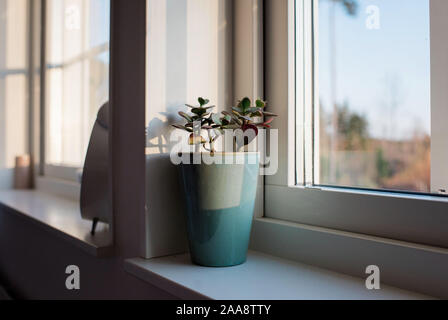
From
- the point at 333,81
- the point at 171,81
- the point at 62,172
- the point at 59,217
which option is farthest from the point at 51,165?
the point at 333,81

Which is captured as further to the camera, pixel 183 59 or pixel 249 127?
pixel 183 59

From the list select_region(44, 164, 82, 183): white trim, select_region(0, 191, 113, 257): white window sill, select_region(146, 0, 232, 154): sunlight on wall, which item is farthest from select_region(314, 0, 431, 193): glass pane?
select_region(44, 164, 82, 183): white trim

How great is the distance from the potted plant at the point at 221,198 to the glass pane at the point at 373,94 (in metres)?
0.17

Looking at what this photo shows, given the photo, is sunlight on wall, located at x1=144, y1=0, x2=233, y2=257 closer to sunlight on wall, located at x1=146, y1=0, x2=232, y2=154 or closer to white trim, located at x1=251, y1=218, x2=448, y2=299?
sunlight on wall, located at x1=146, y1=0, x2=232, y2=154

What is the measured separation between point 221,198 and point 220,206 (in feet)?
0.05

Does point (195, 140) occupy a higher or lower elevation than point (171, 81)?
lower

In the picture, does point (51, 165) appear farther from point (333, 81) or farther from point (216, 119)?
point (333, 81)

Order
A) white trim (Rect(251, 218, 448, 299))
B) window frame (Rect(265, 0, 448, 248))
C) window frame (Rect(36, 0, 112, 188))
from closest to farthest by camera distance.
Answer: white trim (Rect(251, 218, 448, 299)) < window frame (Rect(265, 0, 448, 248)) < window frame (Rect(36, 0, 112, 188))

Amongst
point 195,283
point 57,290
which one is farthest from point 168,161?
point 57,290

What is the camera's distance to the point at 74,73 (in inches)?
77.6

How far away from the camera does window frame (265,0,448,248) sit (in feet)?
2.41

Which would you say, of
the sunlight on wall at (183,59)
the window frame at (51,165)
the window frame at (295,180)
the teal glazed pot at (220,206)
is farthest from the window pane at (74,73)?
the teal glazed pot at (220,206)

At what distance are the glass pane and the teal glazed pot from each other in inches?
7.5
